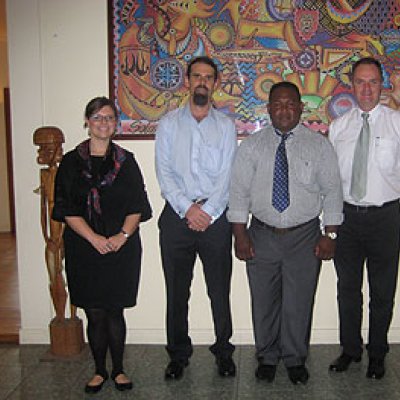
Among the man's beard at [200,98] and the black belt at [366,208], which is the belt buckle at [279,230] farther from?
the man's beard at [200,98]

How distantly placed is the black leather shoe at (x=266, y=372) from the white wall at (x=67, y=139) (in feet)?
1.76

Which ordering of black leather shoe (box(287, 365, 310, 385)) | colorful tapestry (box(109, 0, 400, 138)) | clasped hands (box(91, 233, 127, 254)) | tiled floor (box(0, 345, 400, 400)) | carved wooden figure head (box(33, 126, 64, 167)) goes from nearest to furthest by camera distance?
clasped hands (box(91, 233, 127, 254)), tiled floor (box(0, 345, 400, 400)), black leather shoe (box(287, 365, 310, 385)), carved wooden figure head (box(33, 126, 64, 167)), colorful tapestry (box(109, 0, 400, 138))

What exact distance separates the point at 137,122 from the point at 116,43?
0.49m

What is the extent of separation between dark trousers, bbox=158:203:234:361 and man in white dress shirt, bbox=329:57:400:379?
63cm

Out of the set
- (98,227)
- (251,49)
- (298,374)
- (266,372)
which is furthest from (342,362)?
(251,49)

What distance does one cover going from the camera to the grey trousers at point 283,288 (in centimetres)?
274

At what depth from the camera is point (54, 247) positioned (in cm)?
318

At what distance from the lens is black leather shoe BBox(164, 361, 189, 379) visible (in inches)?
114

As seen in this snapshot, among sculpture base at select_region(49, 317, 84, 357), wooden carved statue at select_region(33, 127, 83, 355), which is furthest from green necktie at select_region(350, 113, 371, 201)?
sculpture base at select_region(49, 317, 84, 357)

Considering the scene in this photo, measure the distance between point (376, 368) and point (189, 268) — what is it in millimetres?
1144

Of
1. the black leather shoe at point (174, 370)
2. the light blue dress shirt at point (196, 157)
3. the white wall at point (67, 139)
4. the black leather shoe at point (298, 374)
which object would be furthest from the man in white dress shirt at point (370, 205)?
the black leather shoe at point (174, 370)

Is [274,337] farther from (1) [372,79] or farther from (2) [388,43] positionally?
(2) [388,43]

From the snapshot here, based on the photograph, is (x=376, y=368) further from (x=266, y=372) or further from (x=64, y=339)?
(x=64, y=339)

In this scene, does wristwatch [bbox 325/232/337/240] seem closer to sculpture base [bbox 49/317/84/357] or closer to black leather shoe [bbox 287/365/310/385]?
black leather shoe [bbox 287/365/310/385]
